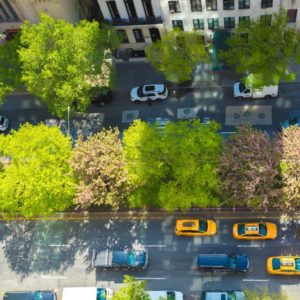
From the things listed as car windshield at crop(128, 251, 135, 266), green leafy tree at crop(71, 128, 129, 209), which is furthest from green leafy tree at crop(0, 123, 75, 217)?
car windshield at crop(128, 251, 135, 266)

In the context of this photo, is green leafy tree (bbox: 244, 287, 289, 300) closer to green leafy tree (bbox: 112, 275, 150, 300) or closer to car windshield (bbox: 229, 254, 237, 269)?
car windshield (bbox: 229, 254, 237, 269)

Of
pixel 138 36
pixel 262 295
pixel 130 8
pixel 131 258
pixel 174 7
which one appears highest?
pixel 130 8

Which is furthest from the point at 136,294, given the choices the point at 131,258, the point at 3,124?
the point at 3,124

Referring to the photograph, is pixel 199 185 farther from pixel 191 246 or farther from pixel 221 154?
pixel 191 246

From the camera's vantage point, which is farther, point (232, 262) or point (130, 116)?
point (130, 116)

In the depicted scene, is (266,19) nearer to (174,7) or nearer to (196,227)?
(174,7)

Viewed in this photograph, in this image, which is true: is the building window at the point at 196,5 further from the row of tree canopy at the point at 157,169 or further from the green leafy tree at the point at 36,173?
the green leafy tree at the point at 36,173

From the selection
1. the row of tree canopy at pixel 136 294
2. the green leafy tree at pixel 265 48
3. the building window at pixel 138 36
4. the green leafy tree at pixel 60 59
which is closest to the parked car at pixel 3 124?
the green leafy tree at pixel 60 59
